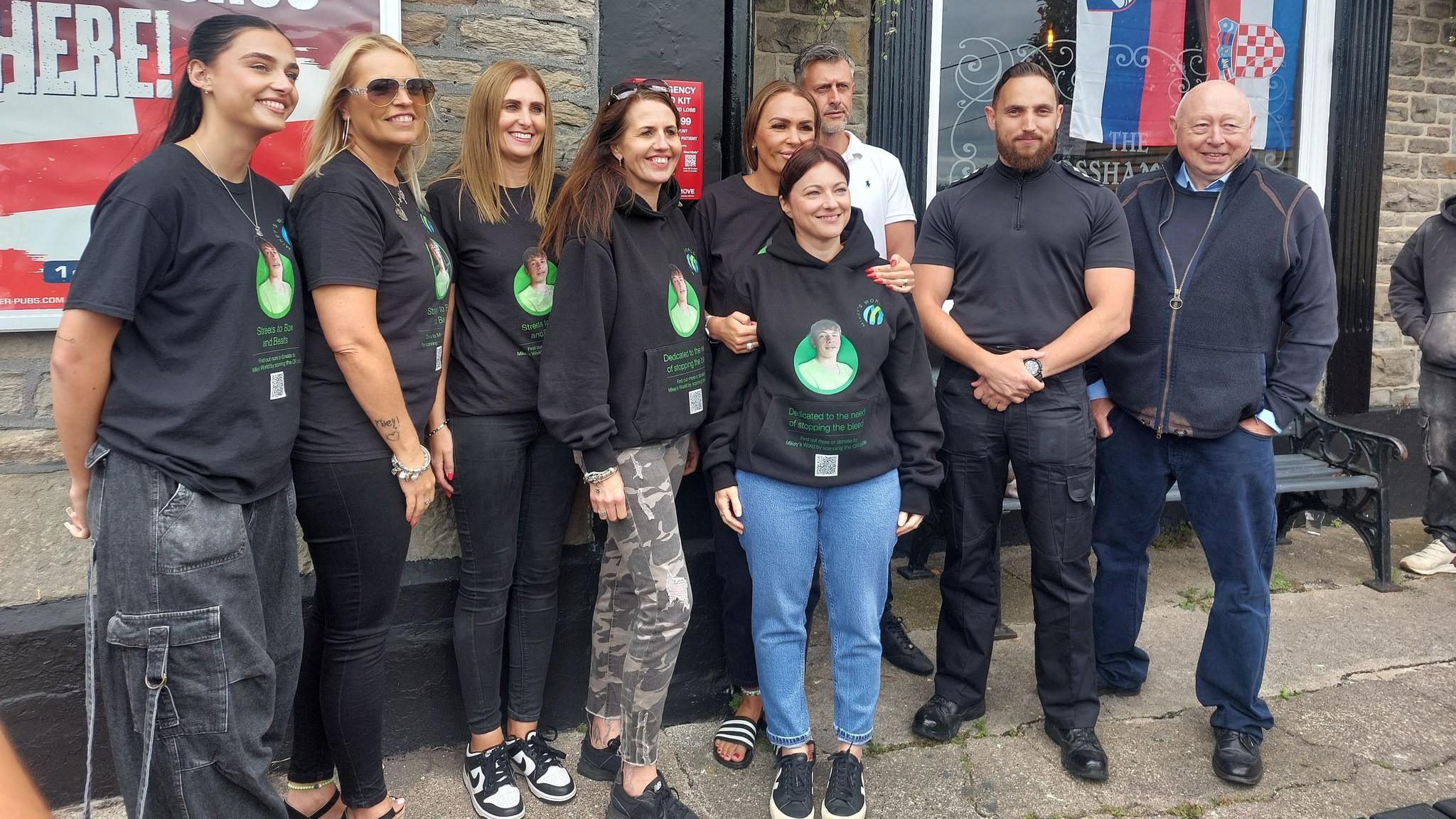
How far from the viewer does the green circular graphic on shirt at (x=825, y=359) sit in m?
2.88

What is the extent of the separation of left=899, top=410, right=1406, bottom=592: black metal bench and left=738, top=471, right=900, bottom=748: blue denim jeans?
76.0 inches

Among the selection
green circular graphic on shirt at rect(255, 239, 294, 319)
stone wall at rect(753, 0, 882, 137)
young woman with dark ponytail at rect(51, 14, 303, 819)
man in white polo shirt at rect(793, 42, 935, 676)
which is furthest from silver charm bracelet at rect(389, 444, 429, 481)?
stone wall at rect(753, 0, 882, 137)

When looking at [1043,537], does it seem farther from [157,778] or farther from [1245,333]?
[157,778]

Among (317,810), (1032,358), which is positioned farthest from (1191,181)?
(317,810)

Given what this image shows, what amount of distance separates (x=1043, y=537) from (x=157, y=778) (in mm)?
2548

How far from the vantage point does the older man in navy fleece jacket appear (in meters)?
3.24

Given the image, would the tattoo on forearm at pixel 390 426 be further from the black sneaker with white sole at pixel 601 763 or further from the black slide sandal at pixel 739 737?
the black slide sandal at pixel 739 737

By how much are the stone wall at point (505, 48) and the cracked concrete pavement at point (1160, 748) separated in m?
2.03

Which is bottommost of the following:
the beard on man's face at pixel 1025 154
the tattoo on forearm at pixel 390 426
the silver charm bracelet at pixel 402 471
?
the silver charm bracelet at pixel 402 471

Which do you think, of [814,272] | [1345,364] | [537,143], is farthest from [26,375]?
[1345,364]

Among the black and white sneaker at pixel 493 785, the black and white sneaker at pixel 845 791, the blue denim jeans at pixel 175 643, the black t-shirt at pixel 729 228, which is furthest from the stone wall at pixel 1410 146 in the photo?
the blue denim jeans at pixel 175 643

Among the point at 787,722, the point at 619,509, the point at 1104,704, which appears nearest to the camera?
the point at 619,509

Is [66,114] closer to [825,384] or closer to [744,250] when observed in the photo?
[744,250]

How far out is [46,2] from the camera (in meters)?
2.83
